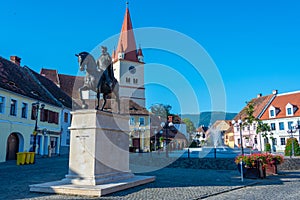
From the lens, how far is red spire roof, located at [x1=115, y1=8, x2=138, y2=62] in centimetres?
7025

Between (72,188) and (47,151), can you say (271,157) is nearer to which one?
(72,188)

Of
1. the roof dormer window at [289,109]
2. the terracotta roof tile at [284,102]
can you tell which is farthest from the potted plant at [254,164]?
the roof dormer window at [289,109]

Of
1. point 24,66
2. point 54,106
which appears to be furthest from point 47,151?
point 24,66

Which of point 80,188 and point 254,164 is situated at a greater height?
point 254,164

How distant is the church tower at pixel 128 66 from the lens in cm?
6640

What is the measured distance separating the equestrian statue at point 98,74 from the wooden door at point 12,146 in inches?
755

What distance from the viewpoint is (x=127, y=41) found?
70938 millimetres

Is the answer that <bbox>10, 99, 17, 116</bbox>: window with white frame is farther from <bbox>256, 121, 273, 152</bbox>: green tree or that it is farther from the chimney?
<bbox>256, 121, 273, 152</bbox>: green tree

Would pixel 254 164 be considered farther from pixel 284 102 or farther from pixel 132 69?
pixel 132 69

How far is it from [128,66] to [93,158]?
61.9 meters

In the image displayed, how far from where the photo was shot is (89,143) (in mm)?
9328

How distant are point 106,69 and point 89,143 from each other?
2884 millimetres

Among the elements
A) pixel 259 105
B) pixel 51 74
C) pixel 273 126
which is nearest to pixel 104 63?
pixel 273 126

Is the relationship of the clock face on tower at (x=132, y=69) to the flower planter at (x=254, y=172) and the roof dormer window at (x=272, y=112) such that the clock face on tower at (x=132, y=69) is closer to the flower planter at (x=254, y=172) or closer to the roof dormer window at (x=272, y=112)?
the roof dormer window at (x=272, y=112)
